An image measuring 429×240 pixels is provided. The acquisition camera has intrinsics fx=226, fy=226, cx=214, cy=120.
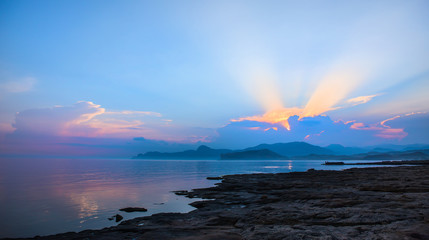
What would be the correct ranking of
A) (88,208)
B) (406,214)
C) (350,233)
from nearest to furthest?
(350,233) < (406,214) < (88,208)

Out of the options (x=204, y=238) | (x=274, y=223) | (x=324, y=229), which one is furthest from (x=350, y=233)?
(x=204, y=238)

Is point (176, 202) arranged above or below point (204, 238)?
below

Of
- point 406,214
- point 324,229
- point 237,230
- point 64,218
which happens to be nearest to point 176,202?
point 64,218

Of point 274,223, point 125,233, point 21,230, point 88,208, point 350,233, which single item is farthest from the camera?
point 88,208

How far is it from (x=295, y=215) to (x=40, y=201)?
36.9 meters

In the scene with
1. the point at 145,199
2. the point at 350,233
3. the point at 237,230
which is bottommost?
the point at 145,199

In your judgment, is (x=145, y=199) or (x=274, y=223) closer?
(x=274, y=223)

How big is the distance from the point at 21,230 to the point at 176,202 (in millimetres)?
16557

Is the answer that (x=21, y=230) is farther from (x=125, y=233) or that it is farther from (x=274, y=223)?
(x=274, y=223)

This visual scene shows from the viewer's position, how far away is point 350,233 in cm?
1074

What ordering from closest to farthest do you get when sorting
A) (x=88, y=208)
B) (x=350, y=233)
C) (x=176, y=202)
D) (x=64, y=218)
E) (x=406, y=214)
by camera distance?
(x=350, y=233), (x=406, y=214), (x=64, y=218), (x=88, y=208), (x=176, y=202)

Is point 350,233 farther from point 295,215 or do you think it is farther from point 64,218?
point 64,218

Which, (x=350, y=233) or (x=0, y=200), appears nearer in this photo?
(x=350, y=233)

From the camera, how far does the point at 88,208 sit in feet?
94.5
